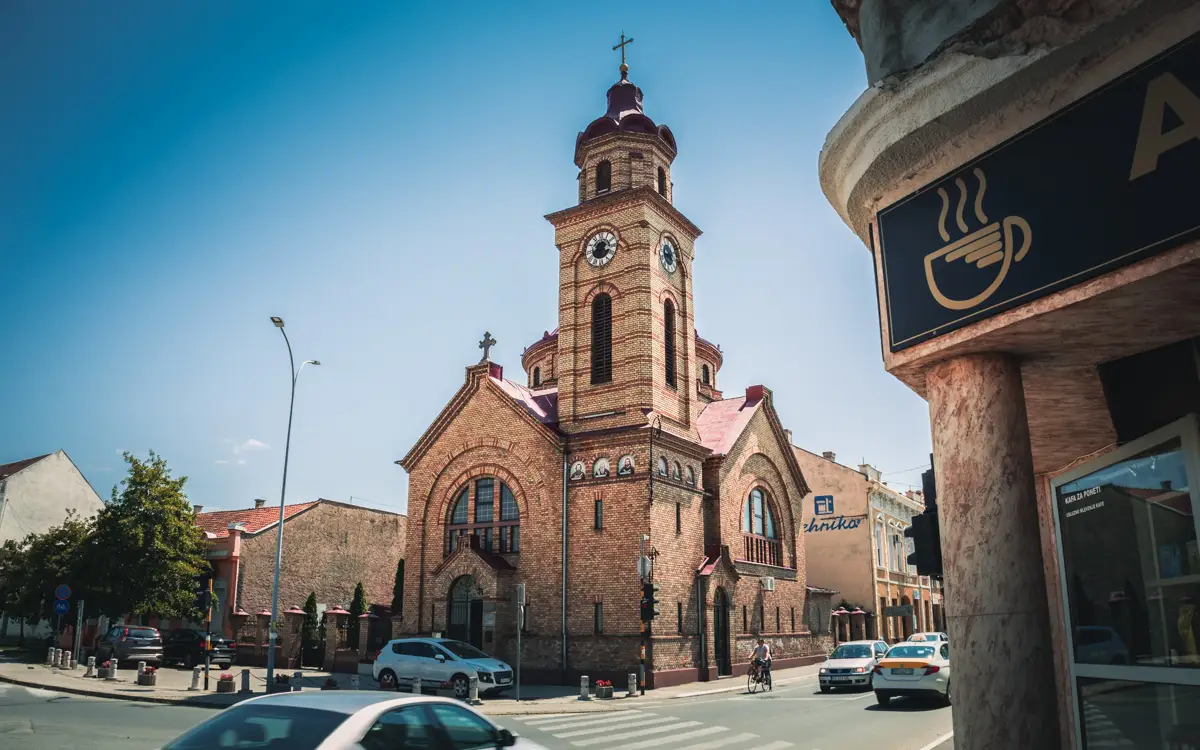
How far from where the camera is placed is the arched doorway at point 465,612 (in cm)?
2903

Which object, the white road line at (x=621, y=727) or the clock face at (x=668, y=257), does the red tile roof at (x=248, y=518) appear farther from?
the white road line at (x=621, y=727)

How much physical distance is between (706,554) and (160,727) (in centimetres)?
2009

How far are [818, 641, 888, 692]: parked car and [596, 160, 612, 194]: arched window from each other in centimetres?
1857

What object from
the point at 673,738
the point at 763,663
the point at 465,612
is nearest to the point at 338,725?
the point at 673,738

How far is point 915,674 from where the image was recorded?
1856 cm

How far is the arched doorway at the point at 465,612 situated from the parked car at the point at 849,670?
11.8m

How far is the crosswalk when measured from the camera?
13.7 m

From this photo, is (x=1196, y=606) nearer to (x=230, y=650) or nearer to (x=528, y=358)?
(x=230, y=650)

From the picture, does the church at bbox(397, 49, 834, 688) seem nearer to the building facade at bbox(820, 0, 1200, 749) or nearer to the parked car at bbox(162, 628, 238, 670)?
the parked car at bbox(162, 628, 238, 670)

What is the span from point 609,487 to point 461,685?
8455mm

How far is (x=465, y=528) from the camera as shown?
102 ft

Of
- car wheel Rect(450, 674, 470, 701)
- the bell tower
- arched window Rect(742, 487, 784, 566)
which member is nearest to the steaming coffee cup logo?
car wheel Rect(450, 674, 470, 701)

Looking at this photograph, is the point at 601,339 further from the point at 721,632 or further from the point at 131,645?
the point at 131,645

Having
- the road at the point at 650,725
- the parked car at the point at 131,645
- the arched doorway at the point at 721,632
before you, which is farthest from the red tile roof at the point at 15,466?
the arched doorway at the point at 721,632
